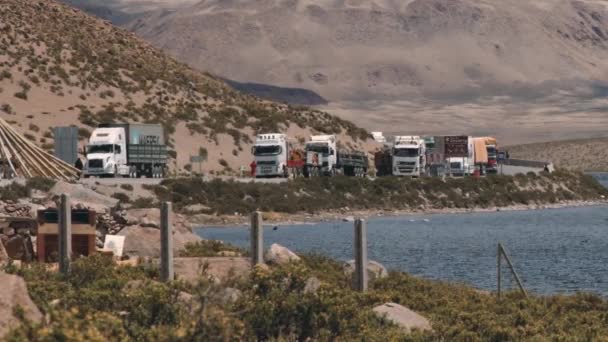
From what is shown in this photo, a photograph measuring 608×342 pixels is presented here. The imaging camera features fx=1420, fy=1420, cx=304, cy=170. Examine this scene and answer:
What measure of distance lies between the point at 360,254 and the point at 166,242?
13.2ft

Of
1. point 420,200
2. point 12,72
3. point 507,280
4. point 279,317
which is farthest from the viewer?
point 12,72

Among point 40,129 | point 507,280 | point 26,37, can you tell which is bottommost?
point 507,280

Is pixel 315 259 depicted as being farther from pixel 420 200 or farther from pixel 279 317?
pixel 420 200

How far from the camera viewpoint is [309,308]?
23.2 metres

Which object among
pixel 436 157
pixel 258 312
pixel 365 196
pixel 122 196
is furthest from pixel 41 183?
pixel 436 157

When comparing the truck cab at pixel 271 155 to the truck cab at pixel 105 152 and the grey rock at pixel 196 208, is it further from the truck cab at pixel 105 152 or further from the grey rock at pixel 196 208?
the grey rock at pixel 196 208

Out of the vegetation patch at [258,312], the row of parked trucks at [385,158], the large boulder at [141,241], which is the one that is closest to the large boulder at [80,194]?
the large boulder at [141,241]

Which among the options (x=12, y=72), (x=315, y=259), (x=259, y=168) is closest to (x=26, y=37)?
(x=12, y=72)

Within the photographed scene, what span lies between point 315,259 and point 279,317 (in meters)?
11.2

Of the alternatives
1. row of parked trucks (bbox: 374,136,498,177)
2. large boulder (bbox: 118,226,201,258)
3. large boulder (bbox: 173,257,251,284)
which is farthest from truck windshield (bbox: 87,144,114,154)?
large boulder (bbox: 173,257,251,284)

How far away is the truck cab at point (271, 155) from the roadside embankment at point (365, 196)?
1.85 metres

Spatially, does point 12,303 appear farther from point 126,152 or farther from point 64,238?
point 126,152

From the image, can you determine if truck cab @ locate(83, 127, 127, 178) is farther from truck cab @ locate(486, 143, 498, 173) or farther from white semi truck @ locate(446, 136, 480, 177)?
truck cab @ locate(486, 143, 498, 173)

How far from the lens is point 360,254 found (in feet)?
89.7
